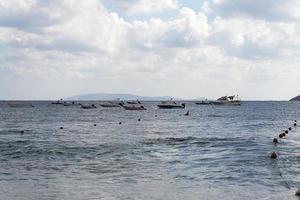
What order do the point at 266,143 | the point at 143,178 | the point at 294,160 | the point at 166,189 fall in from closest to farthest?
1. the point at 166,189
2. the point at 143,178
3. the point at 294,160
4. the point at 266,143

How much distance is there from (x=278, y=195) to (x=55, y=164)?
17409mm

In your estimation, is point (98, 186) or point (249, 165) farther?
point (249, 165)

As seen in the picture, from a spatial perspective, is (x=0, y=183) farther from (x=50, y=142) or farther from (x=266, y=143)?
(x=266, y=143)

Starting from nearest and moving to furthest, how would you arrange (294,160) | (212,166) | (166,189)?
(166,189) → (212,166) → (294,160)

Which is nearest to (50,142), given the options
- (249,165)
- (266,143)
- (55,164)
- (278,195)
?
(55,164)

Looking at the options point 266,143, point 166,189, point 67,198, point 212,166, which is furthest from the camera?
point 266,143

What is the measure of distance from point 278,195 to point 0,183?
14636 mm

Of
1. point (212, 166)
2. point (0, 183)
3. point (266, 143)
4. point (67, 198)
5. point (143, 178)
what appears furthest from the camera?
point (266, 143)

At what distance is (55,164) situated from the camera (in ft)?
115

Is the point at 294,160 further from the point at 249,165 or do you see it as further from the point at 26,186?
the point at 26,186

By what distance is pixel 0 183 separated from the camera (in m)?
26.5

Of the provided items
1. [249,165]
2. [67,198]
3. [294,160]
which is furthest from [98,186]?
[294,160]

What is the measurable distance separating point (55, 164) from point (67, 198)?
42.0 ft

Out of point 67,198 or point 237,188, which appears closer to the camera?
point 67,198
